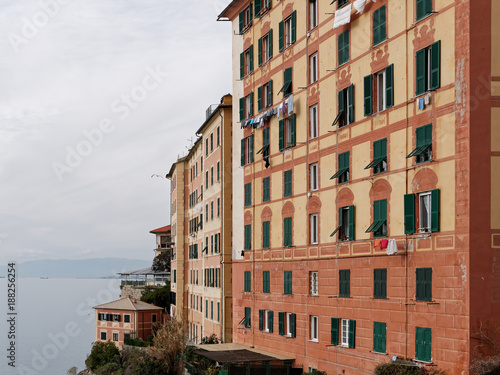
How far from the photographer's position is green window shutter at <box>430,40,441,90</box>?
2661 cm

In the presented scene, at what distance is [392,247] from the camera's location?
2888 cm

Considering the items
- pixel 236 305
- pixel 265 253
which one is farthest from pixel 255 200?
pixel 236 305

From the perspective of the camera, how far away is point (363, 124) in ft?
105

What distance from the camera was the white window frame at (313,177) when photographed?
1454 inches

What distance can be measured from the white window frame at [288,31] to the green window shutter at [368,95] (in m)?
9.82

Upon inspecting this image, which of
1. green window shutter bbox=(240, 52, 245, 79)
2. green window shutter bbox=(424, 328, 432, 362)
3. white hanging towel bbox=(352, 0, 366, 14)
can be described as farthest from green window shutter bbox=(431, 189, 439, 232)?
green window shutter bbox=(240, 52, 245, 79)

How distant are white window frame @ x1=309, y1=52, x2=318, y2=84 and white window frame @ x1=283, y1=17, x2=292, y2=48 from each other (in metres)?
3.01

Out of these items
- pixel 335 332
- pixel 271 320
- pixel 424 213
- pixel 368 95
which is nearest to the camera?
pixel 424 213

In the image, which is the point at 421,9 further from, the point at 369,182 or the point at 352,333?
the point at 352,333

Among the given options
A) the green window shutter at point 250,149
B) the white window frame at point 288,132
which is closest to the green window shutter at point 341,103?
the white window frame at point 288,132

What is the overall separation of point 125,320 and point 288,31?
6344 centimetres

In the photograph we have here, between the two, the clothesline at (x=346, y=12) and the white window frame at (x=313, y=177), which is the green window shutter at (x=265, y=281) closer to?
the white window frame at (x=313, y=177)

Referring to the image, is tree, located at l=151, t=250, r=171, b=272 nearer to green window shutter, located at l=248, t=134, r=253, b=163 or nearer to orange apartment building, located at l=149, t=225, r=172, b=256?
orange apartment building, located at l=149, t=225, r=172, b=256

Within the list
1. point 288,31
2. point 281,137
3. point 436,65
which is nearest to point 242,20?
point 288,31
